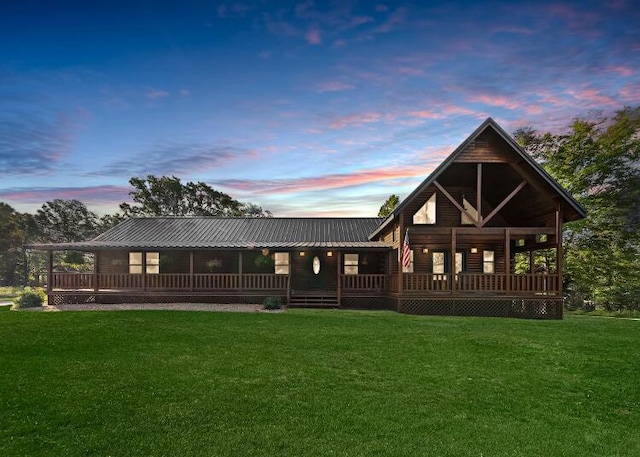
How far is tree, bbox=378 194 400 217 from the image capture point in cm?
3853

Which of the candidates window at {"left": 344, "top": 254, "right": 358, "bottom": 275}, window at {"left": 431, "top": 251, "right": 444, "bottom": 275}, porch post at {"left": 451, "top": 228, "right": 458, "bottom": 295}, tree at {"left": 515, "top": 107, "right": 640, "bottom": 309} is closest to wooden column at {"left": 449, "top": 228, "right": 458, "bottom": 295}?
porch post at {"left": 451, "top": 228, "right": 458, "bottom": 295}

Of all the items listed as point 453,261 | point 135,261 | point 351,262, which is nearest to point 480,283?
point 453,261

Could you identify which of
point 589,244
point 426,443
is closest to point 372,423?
point 426,443

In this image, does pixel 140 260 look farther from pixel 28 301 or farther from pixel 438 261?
pixel 438 261

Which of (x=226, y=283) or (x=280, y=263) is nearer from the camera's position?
(x=226, y=283)

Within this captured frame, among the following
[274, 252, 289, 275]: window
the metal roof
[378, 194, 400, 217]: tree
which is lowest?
[274, 252, 289, 275]: window

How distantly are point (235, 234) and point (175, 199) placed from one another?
30.2 m

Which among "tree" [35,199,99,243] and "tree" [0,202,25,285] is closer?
"tree" [0,202,25,285]

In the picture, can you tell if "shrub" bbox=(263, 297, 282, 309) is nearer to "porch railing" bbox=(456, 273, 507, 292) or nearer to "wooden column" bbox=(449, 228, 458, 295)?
"wooden column" bbox=(449, 228, 458, 295)

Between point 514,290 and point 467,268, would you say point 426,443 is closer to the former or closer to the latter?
point 514,290

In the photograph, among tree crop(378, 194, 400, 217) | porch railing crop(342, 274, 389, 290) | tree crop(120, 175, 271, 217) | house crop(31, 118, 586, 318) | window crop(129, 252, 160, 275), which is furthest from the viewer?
tree crop(120, 175, 271, 217)

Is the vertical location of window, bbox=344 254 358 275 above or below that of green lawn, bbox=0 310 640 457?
above

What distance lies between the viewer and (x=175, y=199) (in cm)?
5438

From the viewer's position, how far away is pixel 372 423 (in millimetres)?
6527
